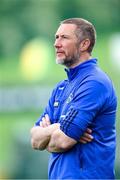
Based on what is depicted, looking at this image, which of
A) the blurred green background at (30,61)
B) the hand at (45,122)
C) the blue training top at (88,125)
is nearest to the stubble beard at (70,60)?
the blue training top at (88,125)

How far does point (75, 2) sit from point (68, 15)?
0.81ft

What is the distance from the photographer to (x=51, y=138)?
706 cm

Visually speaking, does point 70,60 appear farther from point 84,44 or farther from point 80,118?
point 80,118

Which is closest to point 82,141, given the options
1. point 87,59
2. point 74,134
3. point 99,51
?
point 74,134

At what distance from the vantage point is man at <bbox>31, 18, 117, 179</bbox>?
271 inches

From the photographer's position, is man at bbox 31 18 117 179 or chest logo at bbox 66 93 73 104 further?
chest logo at bbox 66 93 73 104

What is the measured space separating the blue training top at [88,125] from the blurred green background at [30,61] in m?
5.74

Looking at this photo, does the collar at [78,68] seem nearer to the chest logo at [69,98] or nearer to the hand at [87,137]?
the chest logo at [69,98]

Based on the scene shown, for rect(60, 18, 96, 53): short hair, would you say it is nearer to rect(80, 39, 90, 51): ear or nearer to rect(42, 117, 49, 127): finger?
rect(80, 39, 90, 51): ear

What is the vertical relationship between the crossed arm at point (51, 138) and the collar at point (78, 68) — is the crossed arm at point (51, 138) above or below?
below

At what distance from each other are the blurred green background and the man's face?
5520mm

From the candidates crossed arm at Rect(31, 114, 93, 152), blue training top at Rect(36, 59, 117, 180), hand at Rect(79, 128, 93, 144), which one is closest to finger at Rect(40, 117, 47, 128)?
crossed arm at Rect(31, 114, 93, 152)

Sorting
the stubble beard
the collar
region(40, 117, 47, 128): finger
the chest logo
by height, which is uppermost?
the stubble beard

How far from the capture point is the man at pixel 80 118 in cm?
687
